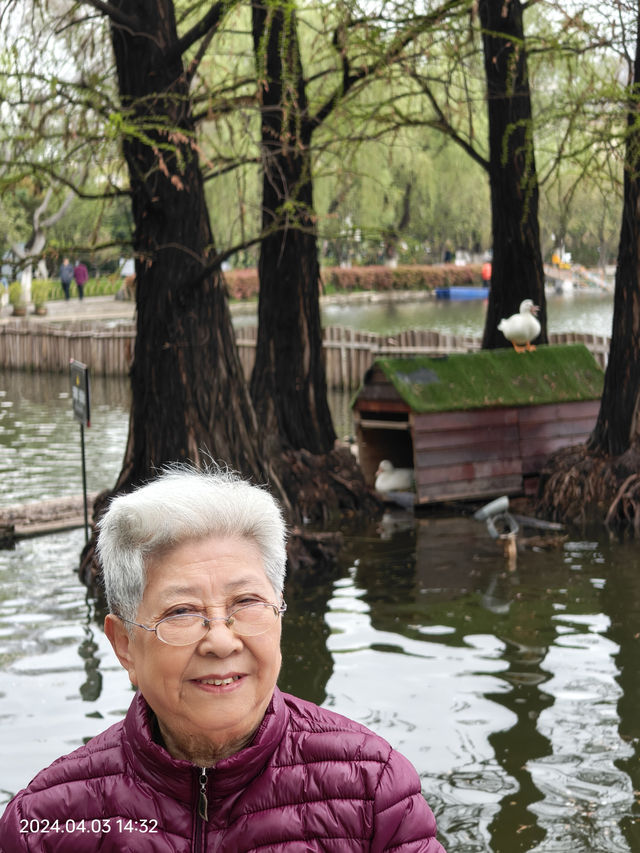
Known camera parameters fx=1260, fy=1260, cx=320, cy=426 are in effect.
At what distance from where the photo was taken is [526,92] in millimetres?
13648

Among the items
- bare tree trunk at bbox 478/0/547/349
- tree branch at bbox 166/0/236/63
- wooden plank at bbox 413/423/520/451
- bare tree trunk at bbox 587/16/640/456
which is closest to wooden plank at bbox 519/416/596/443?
wooden plank at bbox 413/423/520/451

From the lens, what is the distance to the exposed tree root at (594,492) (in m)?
11.2

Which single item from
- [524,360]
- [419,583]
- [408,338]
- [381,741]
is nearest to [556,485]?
[524,360]

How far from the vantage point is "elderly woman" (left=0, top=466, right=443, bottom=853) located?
2.23 m

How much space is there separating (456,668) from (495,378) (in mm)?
5457

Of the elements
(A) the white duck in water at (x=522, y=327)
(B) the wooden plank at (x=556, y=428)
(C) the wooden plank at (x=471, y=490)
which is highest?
(A) the white duck in water at (x=522, y=327)

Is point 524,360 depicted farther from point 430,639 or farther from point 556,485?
point 430,639

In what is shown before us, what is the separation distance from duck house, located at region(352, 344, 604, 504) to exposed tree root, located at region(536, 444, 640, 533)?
1.90 ft

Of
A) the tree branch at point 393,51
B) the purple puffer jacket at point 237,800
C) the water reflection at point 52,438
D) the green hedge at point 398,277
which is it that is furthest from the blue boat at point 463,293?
the purple puffer jacket at point 237,800

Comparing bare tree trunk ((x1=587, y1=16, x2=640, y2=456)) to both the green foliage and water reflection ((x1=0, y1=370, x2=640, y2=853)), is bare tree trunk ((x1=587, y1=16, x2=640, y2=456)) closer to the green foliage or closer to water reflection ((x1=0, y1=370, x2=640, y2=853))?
water reflection ((x1=0, y1=370, x2=640, y2=853))

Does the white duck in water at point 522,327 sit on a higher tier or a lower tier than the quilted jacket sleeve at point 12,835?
higher

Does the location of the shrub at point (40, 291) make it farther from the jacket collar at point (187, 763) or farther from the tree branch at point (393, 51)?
the jacket collar at point (187, 763)

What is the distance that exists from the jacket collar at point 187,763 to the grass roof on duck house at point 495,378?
30.9 feet

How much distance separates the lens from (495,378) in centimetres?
1252
